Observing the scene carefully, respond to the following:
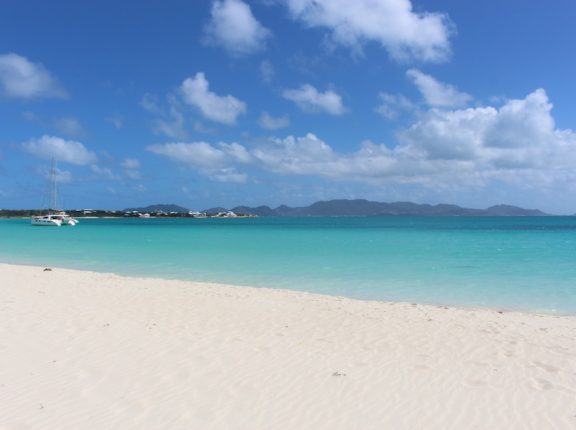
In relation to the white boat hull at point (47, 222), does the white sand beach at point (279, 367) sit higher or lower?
lower

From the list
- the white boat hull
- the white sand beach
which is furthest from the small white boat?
the white sand beach

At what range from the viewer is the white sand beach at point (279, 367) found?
514cm

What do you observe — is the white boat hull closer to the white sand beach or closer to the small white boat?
the small white boat

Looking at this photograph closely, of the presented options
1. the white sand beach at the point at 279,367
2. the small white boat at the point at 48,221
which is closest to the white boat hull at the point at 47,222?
the small white boat at the point at 48,221

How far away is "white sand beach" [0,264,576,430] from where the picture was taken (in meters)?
5.14

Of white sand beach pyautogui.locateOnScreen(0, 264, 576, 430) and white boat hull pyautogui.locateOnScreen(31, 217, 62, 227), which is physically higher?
white boat hull pyautogui.locateOnScreen(31, 217, 62, 227)

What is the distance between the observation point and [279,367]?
22.1 feet

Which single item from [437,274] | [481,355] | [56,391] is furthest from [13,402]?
[437,274]

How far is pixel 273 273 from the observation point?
2011cm

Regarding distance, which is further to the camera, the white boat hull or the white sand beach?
the white boat hull

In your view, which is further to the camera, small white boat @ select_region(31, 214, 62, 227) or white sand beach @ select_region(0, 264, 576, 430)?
small white boat @ select_region(31, 214, 62, 227)

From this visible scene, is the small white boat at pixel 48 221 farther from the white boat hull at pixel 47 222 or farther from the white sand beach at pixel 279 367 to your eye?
the white sand beach at pixel 279 367

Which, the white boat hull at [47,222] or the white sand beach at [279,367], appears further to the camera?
the white boat hull at [47,222]

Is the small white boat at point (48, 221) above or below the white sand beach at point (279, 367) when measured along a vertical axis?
above
